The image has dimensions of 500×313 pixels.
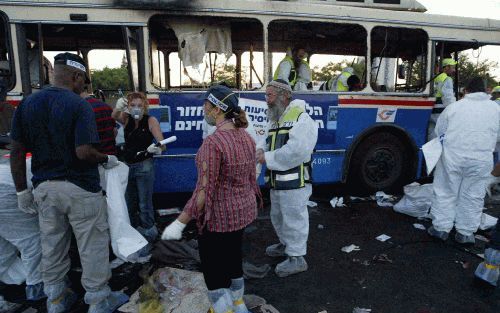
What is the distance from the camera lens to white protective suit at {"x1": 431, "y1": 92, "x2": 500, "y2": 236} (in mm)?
3996

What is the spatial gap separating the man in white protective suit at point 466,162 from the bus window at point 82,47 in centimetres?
420

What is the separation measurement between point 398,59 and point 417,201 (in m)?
3.02

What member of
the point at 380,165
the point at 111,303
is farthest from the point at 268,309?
the point at 380,165

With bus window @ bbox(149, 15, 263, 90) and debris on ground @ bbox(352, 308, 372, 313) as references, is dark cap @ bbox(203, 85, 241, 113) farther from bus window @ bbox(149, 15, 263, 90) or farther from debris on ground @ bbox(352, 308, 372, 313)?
bus window @ bbox(149, 15, 263, 90)

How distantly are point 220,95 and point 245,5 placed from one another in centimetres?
306

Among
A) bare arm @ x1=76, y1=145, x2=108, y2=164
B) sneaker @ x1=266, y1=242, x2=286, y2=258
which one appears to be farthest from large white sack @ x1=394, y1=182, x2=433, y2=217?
bare arm @ x1=76, y1=145, x2=108, y2=164

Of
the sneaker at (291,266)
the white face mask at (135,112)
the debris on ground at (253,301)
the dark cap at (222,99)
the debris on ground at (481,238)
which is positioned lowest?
the debris on ground at (481,238)

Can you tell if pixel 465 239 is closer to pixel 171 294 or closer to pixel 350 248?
pixel 350 248

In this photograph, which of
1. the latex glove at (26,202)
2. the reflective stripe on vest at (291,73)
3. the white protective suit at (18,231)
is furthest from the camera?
the reflective stripe on vest at (291,73)

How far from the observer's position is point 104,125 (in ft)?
10.8

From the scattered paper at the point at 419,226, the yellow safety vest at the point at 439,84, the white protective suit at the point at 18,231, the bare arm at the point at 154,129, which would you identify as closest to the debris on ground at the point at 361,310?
the scattered paper at the point at 419,226

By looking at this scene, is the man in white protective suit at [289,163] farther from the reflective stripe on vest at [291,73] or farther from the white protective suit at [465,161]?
the reflective stripe on vest at [291,73]

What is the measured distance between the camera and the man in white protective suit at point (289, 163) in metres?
3.17

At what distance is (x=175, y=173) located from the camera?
5008 mm
